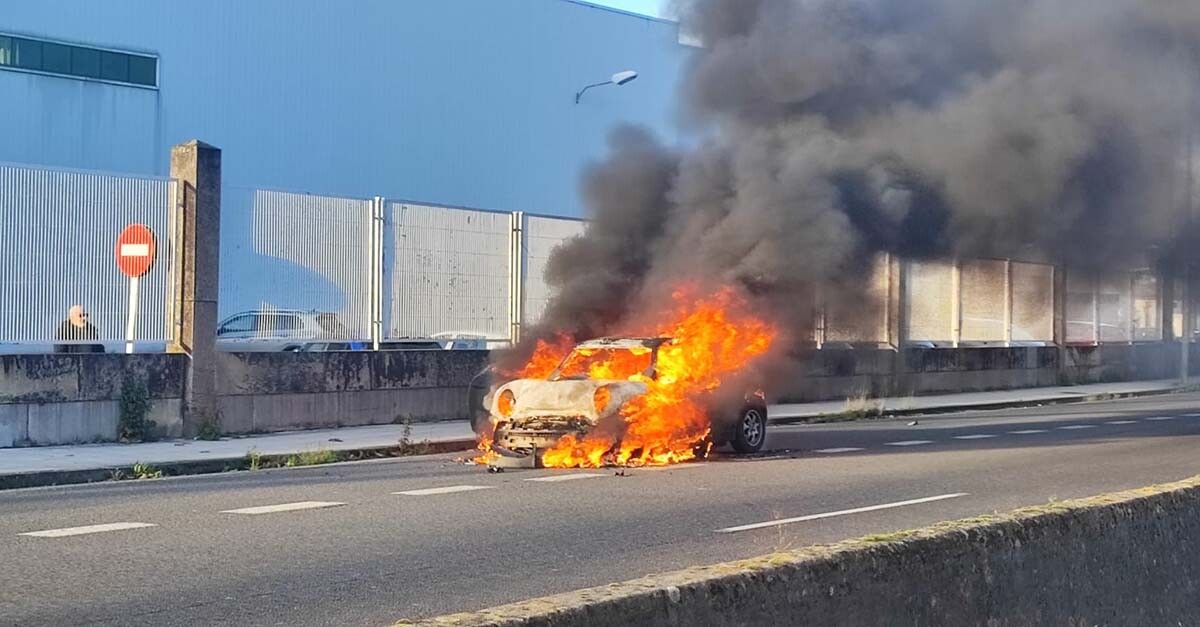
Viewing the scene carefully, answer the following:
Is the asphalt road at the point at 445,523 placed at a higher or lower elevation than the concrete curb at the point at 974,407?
lower

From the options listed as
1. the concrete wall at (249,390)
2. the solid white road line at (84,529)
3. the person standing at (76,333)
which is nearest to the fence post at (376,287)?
the concrete wall at (249,390)

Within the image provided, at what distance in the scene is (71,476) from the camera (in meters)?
12.5

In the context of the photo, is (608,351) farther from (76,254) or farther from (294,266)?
(76,254)

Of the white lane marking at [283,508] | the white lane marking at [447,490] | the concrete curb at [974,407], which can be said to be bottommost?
the white lane marking at [283,508]

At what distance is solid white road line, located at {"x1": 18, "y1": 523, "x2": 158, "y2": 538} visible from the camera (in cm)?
893

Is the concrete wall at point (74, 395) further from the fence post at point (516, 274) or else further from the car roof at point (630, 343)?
the fence post at point (516, 274)

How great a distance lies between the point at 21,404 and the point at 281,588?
8798mm

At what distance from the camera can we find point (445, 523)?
31.2 feet

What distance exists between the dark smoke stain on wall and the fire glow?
486 millimetres

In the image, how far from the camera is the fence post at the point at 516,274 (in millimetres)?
19969

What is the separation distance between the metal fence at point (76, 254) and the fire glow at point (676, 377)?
195 inches

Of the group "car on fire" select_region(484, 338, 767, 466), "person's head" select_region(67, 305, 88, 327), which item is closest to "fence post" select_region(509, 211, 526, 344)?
"car on fire" select_region(484, 338, 767, 466)

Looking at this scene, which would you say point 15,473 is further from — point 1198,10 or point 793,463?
point 1198,10

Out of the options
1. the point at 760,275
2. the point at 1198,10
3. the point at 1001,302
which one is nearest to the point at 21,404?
the point at 760,275
